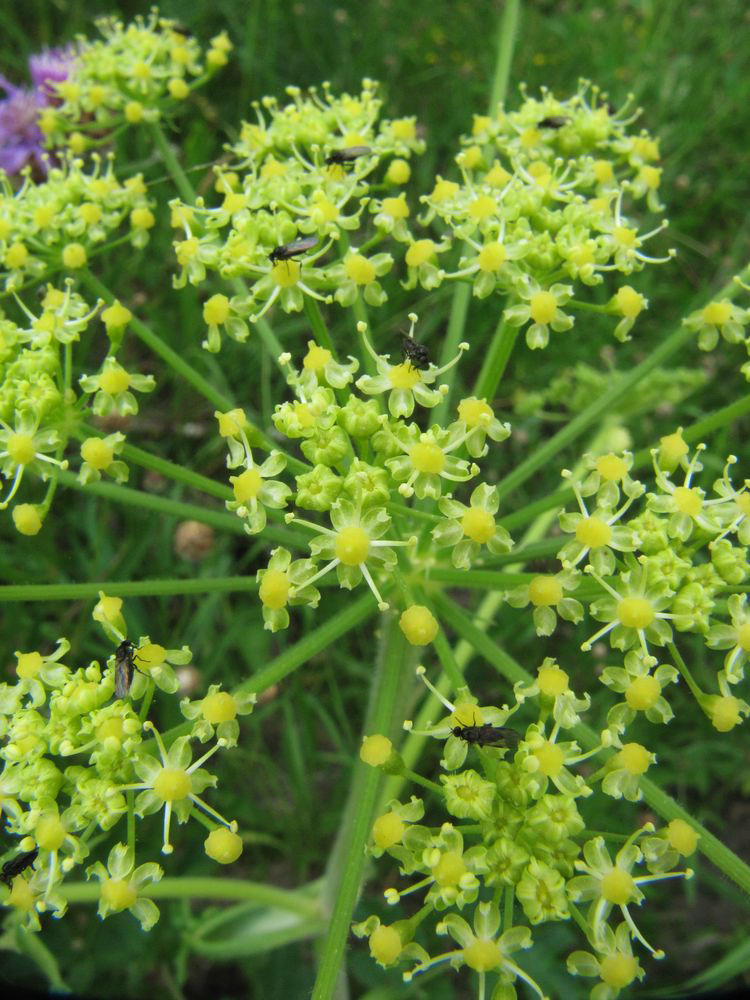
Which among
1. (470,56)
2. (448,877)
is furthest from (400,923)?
(470,56)

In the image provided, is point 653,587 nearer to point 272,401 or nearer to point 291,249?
point 291,249

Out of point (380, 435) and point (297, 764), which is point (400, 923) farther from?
point (297, 764)

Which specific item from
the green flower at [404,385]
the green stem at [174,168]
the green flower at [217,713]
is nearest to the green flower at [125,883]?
the green flower at [217,713]

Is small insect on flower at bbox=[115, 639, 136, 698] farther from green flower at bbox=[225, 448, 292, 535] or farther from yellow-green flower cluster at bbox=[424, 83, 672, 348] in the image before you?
yellow-green flower cluster at bbox=[424, 83, 672, 348]

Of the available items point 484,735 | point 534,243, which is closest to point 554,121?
point 534,243

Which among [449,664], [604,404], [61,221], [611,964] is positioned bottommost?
[611,964]
